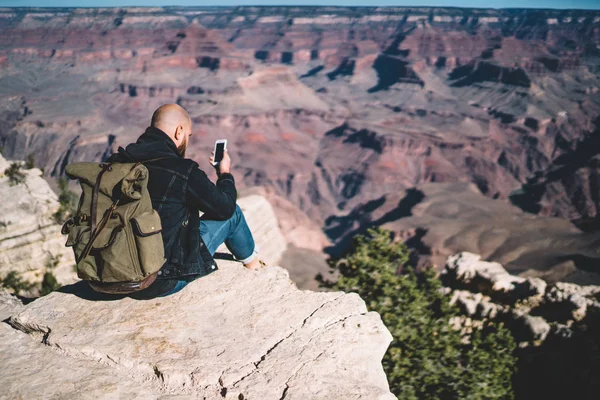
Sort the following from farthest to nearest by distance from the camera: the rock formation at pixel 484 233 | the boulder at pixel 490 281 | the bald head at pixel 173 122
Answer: the rock formation at pixel 484 233
the boulder at pixel 490 281
the bald head at pixel 173 122

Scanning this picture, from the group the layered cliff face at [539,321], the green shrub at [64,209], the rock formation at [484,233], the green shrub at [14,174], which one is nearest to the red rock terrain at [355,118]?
the rock formation at [484,233]

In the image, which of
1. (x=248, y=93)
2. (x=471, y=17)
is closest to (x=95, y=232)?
(x=248, y=93)

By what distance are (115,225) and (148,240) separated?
255mm

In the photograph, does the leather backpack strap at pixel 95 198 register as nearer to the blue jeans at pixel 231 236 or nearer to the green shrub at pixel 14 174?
the blue jeans at pixel 231 236

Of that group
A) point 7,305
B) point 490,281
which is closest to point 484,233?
point 490,281

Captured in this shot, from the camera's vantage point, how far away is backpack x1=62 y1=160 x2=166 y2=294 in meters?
3.07

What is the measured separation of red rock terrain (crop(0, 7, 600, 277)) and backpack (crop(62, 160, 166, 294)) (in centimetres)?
3171

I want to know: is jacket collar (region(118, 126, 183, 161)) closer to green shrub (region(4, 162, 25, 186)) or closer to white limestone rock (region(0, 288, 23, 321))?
white limestone rock (region(0, 288, 23, 321))

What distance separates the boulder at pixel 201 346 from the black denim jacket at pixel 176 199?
481 millimetres

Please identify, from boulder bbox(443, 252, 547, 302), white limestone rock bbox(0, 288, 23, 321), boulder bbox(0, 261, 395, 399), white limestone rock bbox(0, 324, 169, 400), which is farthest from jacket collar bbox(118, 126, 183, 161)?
boulder bbox(443, 252, 547, 302)

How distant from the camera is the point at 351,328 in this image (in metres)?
3.93

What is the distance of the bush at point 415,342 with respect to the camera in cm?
612

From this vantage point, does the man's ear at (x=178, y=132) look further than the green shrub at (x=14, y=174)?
No

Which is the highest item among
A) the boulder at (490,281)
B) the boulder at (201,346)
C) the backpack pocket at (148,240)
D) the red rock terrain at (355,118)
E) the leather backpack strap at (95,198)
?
the leather backpack strap at (95,198)
